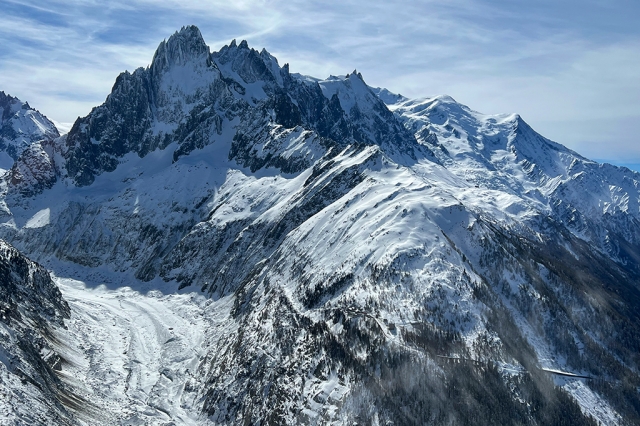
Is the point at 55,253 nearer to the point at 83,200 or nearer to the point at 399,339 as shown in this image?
the point at 83,200

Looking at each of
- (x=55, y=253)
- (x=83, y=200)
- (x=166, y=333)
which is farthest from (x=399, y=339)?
(x=83, y=200)

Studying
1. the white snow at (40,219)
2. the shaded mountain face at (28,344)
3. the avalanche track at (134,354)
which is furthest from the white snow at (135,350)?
the white snow at (40,219)

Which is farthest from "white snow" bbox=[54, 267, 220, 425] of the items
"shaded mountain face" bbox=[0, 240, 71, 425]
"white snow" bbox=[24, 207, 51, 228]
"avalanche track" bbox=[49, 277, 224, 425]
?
"white snow" bbox=[24, 207, 51, 228]

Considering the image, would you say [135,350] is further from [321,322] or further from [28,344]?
[321,322]

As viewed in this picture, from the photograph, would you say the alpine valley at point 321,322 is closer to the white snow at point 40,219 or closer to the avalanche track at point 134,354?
the avalanche track at point 134,354

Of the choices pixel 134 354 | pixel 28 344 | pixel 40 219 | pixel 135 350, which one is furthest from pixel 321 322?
pixel 40 219

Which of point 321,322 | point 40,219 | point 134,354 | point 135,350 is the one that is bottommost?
point 134,354
